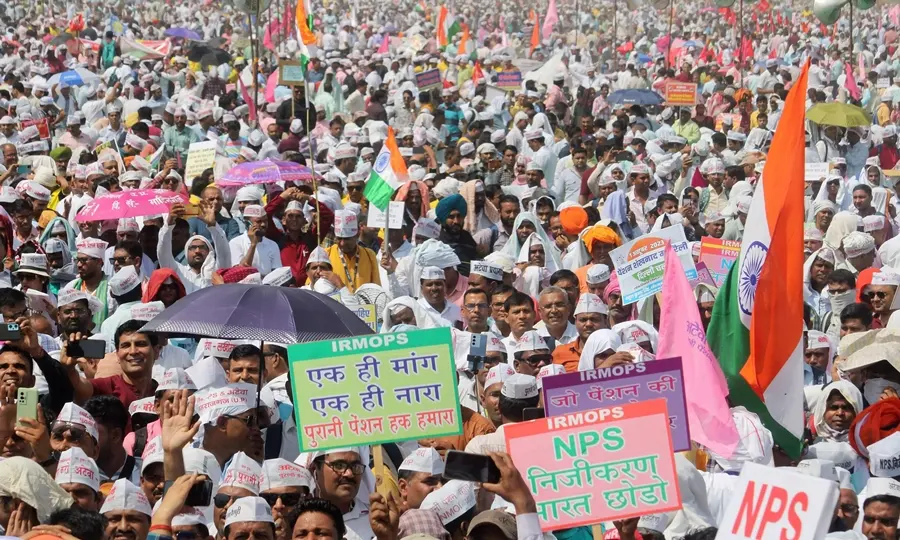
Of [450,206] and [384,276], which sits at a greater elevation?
[450,206]

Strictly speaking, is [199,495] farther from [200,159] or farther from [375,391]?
[200,159]

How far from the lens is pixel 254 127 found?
19.5 metres

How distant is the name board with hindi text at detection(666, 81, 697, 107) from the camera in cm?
2027

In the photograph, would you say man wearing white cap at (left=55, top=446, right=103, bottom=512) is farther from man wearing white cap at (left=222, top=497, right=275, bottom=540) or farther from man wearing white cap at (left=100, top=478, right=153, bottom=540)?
man wearing white cap at (left=222, top=497, right=275, bottom=540)

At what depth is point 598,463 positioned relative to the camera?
530 cm

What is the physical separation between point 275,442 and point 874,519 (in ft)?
8.58

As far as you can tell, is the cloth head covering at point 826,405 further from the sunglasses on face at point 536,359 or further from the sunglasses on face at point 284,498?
the sunglasses on face at point 284,498

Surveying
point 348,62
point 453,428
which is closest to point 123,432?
point 453,428

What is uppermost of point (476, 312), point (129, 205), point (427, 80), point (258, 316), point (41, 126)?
point (258, 316)

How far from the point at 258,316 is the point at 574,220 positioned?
5262mm

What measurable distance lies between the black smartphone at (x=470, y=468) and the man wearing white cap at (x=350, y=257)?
18.4 ft

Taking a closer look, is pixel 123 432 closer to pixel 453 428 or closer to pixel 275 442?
pixel 275 442

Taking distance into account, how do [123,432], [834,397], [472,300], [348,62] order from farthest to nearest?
1. [348,62]
2. [472,300]
3. [834,397]
4. [123,432]

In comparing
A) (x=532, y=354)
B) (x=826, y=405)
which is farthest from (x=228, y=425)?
(x=826, y=405)
